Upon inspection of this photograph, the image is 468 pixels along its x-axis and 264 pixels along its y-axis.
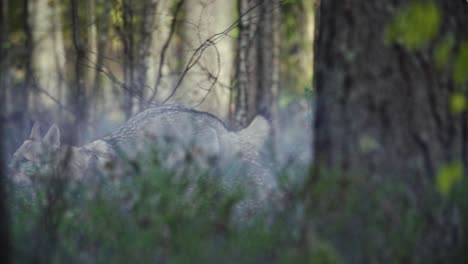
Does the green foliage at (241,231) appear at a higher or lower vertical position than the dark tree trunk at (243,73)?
lower

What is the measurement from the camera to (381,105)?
3.96 meters

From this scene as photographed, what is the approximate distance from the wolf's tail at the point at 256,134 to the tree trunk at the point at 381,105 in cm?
354

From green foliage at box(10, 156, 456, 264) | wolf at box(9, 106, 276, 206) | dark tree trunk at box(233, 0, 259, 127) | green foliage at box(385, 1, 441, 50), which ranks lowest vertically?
green foliage at box(10, 156, 456, 264)

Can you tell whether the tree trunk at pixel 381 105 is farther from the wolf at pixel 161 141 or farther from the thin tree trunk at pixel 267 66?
the thin tree trunk at pixel 267 66

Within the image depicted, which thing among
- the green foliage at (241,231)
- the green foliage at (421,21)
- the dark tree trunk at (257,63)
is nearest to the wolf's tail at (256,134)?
the dark tree trunk at (257,63)

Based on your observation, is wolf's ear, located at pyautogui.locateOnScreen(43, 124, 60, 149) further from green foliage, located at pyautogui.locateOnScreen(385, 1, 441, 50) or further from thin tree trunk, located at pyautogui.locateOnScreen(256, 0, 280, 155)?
thin tree trunk, located at pyautogui.locateOnScreen(256, 0, 280, 155)

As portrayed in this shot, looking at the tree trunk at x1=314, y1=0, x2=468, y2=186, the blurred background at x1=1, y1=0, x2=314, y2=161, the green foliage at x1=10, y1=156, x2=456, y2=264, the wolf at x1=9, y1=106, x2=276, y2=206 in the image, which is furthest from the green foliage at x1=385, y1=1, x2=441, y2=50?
the wolf at x1=9, y1=106, x2=276, y2=206

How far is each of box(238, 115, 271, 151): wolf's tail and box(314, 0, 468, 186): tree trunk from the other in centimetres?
354

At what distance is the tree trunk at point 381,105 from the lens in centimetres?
395

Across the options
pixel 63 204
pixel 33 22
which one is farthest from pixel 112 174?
pixel 33 22

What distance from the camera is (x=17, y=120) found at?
481 inches

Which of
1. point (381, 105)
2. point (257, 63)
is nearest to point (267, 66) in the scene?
point (257, 63)

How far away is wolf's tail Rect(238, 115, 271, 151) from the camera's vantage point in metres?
7.61

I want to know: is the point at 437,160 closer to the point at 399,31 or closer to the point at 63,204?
the point at 399,31
